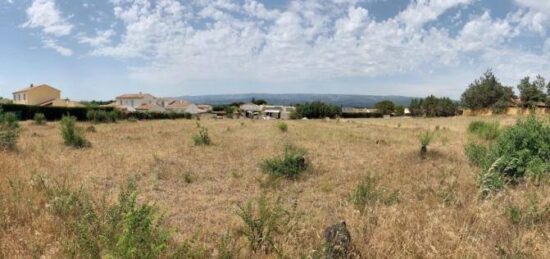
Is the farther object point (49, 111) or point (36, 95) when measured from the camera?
point (36, 95)

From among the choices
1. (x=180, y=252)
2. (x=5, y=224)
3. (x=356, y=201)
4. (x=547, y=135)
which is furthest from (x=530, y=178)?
(x=5, y=224)

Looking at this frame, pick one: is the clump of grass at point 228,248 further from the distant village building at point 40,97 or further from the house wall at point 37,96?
the house wall at point 37,96

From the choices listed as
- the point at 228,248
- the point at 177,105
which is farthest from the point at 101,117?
the point at 177,105

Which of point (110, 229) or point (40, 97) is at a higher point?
point (40, 97)

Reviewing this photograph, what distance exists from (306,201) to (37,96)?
6455cm

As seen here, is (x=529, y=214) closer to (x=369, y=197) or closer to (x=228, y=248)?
(x=369, y=197)

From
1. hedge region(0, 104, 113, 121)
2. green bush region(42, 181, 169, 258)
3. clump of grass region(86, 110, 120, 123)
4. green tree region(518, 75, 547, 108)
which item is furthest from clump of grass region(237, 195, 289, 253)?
green tree region(518, 75, 547, 108)

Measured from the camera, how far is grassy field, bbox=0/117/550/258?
3.46 meters

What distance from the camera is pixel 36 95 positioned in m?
57.5

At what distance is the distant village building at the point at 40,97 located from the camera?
5583cm

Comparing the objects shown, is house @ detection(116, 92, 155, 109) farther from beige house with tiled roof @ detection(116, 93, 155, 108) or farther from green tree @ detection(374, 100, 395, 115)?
green tree @ detection(374, 100, 395, 115)

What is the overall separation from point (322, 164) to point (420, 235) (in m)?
5.39

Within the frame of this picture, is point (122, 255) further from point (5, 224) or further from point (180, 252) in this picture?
point (5, 224)

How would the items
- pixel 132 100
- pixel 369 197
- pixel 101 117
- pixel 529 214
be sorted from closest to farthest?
pixel 529 214 → pixel 369 197 → pixel 101 117 → pixel 132 100
